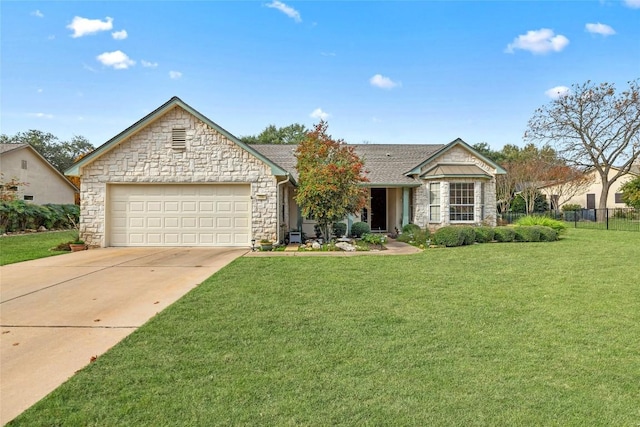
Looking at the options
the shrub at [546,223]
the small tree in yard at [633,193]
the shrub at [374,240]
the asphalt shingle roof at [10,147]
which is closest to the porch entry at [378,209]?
the shrub at [374,240]

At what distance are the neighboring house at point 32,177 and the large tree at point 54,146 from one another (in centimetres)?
1861

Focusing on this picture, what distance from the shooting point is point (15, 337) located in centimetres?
436

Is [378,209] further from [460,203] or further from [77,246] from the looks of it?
[77,246]

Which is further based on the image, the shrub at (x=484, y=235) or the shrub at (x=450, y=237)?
the shrub at (x=484, y=235)

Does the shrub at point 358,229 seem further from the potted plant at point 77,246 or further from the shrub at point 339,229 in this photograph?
the potted plant at point 77,246

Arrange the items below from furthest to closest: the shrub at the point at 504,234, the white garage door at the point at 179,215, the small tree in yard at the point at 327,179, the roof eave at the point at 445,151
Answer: the roof eave at the point at 445,151
the shrub at the point at 504,234
the white garage door at the point at 179,215
the small tree in yard at the point at 327,179

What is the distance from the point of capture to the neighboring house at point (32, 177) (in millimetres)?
23631

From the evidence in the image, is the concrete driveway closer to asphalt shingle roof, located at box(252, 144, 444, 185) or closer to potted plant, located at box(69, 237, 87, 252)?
potted plant, located at box(69, 237, 87, 252)

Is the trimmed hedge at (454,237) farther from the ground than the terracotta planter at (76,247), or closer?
farther from the ground

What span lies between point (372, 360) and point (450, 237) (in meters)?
10.5

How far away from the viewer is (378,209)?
19969 millimetres

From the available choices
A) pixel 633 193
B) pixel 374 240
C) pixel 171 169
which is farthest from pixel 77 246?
pixel 633 193

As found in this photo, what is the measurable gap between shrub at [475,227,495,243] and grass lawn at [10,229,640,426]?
286 inches

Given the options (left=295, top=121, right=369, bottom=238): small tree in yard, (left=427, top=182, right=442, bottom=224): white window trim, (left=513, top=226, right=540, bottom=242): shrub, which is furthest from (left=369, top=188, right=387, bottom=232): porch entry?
(left=513, top=226, right=540, bottom=242): shrub
